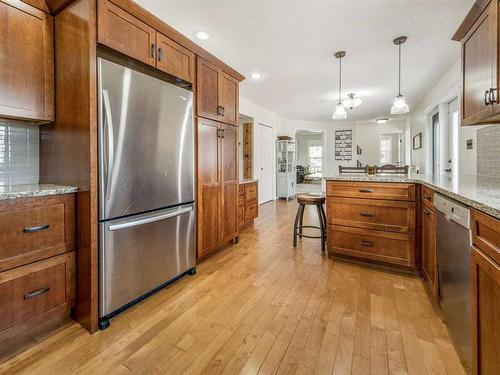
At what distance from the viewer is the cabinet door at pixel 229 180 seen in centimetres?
287

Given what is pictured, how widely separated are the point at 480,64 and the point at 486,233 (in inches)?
47.8

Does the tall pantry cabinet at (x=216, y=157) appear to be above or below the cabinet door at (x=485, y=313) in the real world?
above

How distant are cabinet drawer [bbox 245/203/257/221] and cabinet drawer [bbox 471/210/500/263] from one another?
2.92 m

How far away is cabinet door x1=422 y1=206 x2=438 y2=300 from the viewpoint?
1776 millimetres

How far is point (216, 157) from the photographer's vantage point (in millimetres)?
2717

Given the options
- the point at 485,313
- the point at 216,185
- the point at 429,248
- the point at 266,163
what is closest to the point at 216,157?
the point at 216,185

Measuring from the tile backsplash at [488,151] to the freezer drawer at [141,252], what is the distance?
109 inches

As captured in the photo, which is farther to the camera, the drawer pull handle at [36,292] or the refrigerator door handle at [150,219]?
the refrigerator door handle at [150,219]

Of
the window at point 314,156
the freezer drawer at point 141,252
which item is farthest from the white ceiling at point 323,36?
the window at point 314,156

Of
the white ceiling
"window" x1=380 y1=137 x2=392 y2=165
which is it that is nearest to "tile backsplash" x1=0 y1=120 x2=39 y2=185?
the white ceiling

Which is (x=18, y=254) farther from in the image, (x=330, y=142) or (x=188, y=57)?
(x=330, y=142)

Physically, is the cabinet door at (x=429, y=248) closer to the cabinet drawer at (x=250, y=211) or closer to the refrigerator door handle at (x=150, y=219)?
the refrigerator door handle at (x=150, y=219)

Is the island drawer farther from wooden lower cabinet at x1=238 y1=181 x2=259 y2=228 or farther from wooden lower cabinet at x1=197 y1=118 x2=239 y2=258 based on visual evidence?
wooden lower cabinet at x1=238 y1=181 x2=259 y2=228

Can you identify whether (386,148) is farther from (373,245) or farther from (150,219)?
(150,219)
